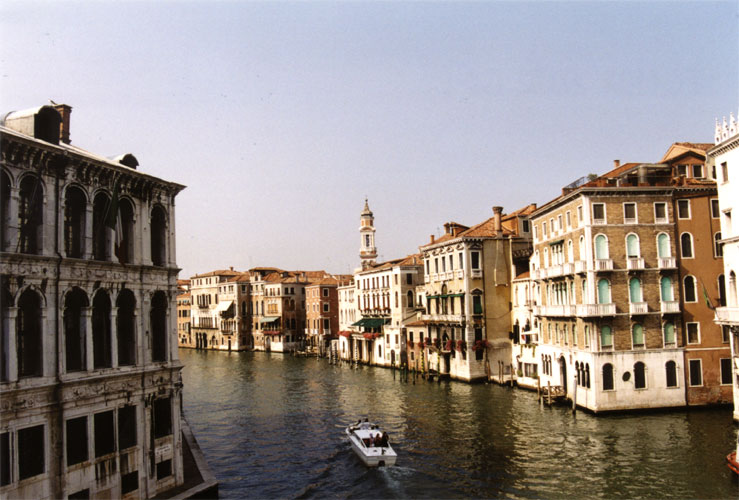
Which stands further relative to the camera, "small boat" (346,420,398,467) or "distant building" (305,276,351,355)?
"distant building" (305,276,351,355)

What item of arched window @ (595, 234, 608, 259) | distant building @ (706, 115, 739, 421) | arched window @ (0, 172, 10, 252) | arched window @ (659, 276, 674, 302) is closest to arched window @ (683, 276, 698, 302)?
arched window @ (659, 276, 674, 302)

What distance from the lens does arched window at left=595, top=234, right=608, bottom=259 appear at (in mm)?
30859

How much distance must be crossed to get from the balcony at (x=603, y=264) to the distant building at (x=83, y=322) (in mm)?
20493

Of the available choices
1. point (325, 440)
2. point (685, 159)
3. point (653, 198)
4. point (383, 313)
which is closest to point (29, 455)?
point (325, 440)

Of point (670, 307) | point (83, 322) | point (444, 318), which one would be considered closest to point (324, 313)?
point (444, 318)

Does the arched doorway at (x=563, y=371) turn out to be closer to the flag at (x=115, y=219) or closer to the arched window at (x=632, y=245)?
the arched window at (x=632, y=245)

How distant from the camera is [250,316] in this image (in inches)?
3499

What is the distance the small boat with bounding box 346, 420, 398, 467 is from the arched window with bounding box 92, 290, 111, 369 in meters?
11.6

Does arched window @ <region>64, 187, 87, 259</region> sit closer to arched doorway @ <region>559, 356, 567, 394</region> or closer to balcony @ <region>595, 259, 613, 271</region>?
balcony @ <region>595, 259, 613, 271</region>

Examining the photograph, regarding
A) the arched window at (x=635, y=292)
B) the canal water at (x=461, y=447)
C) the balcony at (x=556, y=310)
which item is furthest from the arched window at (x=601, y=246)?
the canal water at (x=461, y=447)

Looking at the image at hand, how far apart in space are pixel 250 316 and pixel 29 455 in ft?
248

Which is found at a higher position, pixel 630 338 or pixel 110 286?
pixel 110 286

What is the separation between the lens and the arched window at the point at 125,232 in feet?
56.4

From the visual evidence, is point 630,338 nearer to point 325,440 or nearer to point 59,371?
point 325,440
